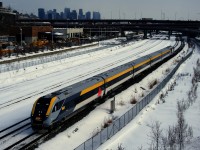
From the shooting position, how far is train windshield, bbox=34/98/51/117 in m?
24.1

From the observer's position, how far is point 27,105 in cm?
3444

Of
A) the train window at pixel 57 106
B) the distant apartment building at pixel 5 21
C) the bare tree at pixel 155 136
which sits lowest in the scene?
the bare tree at pixel 155 136

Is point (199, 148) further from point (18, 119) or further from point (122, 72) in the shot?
point (122, 72)

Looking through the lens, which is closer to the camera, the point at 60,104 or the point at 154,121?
the point at 60,104

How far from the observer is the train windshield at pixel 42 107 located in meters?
24.1

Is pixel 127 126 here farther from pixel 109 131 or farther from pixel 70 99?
pixel 70 99

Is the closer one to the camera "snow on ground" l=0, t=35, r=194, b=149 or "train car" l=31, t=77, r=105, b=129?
"train car" l=31, t=77, r=105, b=129

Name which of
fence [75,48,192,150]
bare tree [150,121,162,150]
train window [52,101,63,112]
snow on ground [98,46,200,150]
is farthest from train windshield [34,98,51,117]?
bare tree [150,121,162,150]

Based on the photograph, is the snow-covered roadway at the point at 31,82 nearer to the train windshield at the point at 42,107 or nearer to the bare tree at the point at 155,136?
the train windshield at the point at 42,107

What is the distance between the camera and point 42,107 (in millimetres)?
24359

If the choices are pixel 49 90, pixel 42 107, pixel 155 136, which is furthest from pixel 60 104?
pixel 49 90

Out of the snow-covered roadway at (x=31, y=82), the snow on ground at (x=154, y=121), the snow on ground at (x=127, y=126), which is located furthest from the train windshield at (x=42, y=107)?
the snow on ground at (x=154, y=121)

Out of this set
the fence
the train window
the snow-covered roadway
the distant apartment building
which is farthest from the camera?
the distant apartment building

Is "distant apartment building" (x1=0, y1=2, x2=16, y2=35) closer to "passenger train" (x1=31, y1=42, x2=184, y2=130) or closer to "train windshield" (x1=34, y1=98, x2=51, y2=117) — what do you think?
"passenger train" (x1=31, y1=42, x2=184, y2=130)
